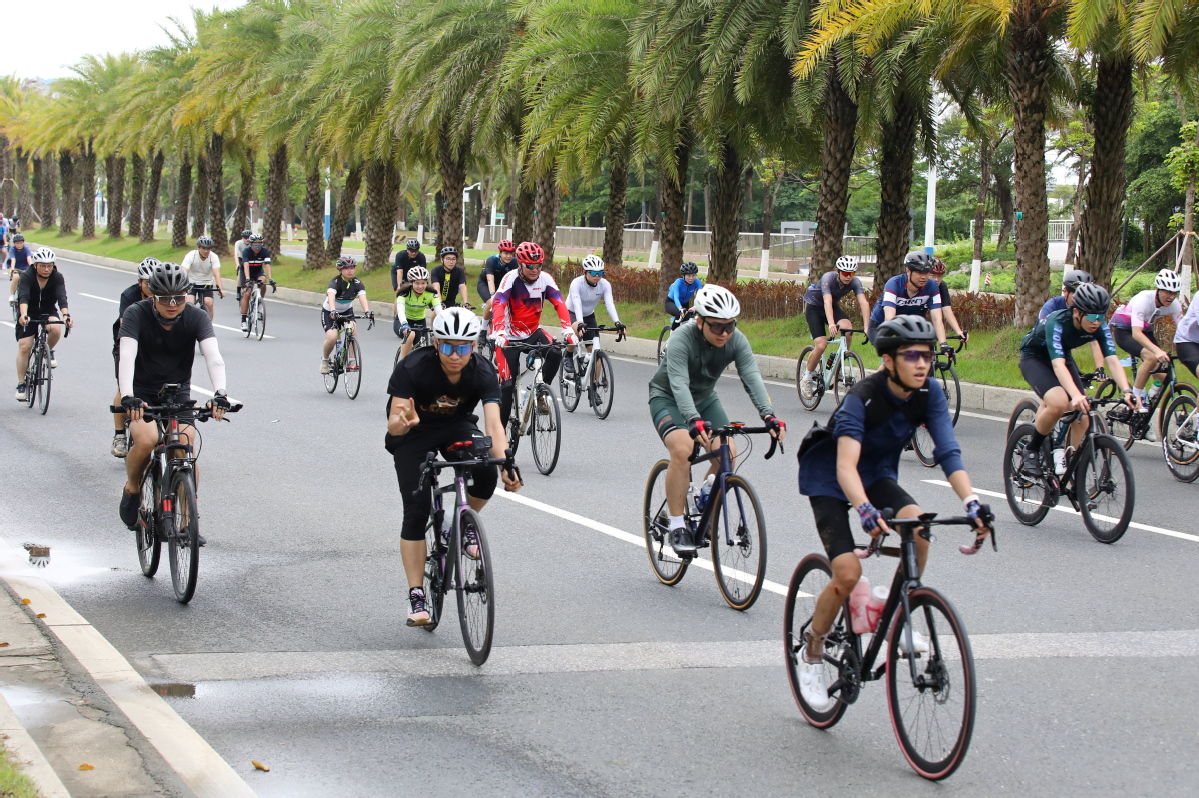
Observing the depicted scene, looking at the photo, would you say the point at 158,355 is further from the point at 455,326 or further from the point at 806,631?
the point at 806,631

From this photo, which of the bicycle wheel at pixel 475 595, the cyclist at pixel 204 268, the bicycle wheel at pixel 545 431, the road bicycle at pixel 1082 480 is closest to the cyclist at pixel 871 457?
the bicycle wheel at pixel 475 595

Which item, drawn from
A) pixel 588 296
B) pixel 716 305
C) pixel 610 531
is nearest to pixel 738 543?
pixel 716 305

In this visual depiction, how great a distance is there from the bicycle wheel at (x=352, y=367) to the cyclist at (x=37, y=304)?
3349 mm

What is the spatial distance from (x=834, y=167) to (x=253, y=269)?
1155 cm

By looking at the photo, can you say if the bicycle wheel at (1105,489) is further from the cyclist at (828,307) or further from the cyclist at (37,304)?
the cyclist at (37,304)

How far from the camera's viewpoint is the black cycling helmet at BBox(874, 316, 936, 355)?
4.90 m

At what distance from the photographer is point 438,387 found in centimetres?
641

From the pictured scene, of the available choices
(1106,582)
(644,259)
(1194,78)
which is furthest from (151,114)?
(1106,582)

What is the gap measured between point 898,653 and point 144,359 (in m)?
5.43

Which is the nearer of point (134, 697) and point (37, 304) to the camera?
point (134, 697)

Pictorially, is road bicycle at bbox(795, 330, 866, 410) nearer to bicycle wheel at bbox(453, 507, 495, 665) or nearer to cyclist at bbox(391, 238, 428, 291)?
cyclist at bbox(391, 238, 428, 291)

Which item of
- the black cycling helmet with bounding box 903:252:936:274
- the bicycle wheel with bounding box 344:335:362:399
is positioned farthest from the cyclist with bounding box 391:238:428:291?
the black cycling helmet with bounding box 903:252:936:274

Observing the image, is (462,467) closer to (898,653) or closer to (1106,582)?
(898,653)

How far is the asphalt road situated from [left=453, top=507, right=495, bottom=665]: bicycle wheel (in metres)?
0.16
